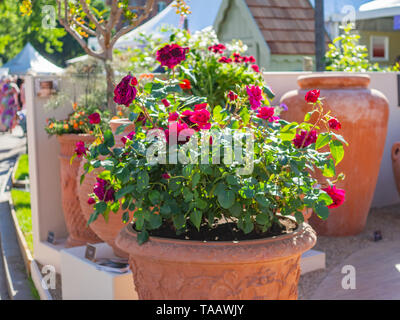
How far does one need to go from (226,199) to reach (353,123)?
2765 mm

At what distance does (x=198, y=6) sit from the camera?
1294cm

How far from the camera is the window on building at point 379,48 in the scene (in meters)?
13.4

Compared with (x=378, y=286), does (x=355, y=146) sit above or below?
above

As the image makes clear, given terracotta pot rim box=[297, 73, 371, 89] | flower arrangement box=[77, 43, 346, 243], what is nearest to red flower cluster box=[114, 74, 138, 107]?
flower arrangement box=[77, 43, 346, 243]

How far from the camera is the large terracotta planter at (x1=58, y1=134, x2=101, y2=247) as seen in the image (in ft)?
13.4

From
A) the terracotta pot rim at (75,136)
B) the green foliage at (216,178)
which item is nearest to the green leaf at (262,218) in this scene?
the green foliage at (216,178)

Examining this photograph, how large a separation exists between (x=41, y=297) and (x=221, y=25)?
1021 centimetres

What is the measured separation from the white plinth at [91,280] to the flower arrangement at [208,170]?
0.79 metres

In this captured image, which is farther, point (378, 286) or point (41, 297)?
point (41, 297)

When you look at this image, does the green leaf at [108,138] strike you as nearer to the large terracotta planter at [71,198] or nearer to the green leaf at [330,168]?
the green leaf at [330,168]

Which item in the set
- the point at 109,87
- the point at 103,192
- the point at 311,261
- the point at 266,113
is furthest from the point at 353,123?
the point at 103,192

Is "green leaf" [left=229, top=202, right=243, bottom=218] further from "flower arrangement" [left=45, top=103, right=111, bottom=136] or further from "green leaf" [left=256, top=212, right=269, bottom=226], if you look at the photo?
"flower arrangement" [left=45, top=103, right=111, bottom=136]

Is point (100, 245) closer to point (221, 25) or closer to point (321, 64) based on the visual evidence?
point (321, 64)
